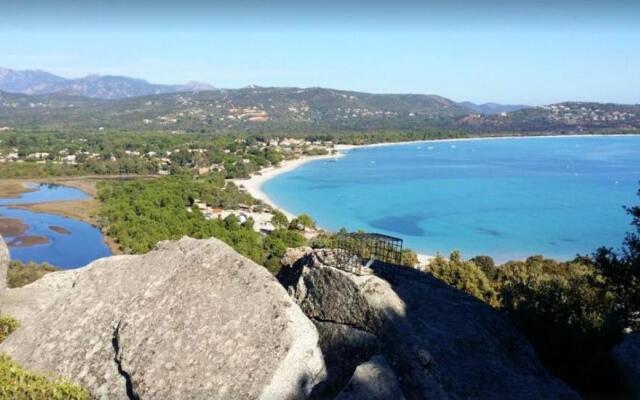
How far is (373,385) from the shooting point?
26.6 feet

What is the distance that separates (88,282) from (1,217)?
6641 centimetres

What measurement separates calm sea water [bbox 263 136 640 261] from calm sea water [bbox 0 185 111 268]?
92.8ft

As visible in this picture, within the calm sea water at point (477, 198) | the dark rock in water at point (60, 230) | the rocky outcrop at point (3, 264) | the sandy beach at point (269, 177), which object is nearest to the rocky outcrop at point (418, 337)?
the rocky outcrop at point (3, 264)

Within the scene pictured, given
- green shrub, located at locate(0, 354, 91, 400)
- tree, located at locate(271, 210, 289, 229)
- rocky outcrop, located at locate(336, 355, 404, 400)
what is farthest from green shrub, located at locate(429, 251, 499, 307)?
tree, located at locate(271, 210, 289, 229)

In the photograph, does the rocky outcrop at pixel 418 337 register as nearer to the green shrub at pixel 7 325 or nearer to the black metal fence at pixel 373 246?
the black metal fence at pixel 373 246

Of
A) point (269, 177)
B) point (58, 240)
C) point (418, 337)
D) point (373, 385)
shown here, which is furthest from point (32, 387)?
point (269, 177)

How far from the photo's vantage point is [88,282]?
11758 mm

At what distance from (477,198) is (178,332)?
90.8 m

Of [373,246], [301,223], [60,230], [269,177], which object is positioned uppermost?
[373,246]

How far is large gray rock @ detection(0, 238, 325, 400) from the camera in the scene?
8.52 m

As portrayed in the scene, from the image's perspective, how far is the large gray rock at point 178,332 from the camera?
8.52 meters

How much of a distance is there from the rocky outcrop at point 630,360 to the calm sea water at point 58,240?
1838 inches

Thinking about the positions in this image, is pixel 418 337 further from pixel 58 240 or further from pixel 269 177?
pixel 269 177

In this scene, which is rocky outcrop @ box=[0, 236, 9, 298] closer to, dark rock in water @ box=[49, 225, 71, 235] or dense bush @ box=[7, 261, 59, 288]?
dense bush @ box=[7, 261, 59, 288]
